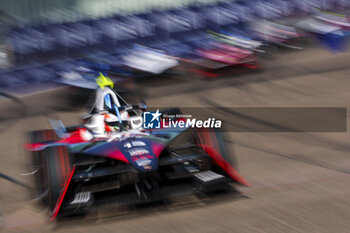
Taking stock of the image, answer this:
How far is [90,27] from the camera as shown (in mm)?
12031

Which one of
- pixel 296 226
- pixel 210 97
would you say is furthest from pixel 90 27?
pixel 296 226

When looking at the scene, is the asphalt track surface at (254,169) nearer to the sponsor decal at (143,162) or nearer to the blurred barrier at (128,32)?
the sponsor decal at (143,162)

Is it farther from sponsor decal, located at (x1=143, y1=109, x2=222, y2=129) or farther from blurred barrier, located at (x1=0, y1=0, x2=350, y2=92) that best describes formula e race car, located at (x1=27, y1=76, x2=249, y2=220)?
blurred barrier, located at (x1=0, y1=0, x2=350, y2=92)

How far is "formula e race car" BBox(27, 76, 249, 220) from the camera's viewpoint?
5082 millimetres

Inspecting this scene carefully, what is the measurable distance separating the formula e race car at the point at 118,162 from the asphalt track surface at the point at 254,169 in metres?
0.24

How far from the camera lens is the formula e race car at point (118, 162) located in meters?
5.08

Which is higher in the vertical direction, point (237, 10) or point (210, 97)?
point (237, 10)

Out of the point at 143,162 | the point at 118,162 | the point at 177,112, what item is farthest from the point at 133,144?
the point at 177,112

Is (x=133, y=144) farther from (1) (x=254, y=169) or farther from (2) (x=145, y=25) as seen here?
(2) (x=145, y=25)

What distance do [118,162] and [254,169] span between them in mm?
1957

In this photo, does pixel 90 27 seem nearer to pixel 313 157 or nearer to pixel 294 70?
pixel 294 70

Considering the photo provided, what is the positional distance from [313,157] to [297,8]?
7979mm

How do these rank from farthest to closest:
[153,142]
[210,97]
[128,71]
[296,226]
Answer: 1. [128,71]
2. [210,97]
3. [153,142]
4. [296,226]

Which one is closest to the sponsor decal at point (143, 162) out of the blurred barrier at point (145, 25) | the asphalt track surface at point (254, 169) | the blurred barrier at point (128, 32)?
the asphalt track surface at point (254, 169)
